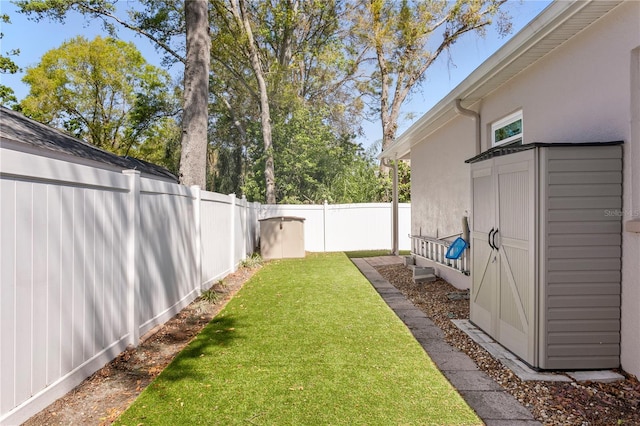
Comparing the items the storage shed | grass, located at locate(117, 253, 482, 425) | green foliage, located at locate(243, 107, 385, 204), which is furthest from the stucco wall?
green foliage, located at locate(243, 107, 385, 204)

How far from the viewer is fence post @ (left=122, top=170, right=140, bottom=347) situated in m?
3.67

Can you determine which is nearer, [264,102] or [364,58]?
[264,102]

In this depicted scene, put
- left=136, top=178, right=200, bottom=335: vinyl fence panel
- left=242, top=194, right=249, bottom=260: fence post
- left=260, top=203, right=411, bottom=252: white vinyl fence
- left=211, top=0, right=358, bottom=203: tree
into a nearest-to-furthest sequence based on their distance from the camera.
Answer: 1. left=136, top=178, right=200, bottom=335: vinyl fence panel
2. left=242, top=194, right=249, bottom=260: fence post
3. left=260, top=203, right=411, bottom=252: white vinyl fence
4. left=211, top=0, right=358, bottom=203: tree

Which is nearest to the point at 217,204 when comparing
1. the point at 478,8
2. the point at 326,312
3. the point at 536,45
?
the point at 326,312

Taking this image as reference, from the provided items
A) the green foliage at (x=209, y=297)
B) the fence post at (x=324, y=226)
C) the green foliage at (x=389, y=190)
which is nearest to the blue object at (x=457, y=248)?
the green foliage at (x=209, y=297)

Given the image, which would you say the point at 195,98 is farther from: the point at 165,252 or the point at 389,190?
the point at 389,190

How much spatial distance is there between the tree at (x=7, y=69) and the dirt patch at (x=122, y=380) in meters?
19.5

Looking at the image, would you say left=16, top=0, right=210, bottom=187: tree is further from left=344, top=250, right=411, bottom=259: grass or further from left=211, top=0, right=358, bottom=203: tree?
left=344, top=250, right=411, bottom=259: grass

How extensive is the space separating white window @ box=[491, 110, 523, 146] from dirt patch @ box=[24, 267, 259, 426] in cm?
456

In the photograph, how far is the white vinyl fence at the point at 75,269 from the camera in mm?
2209

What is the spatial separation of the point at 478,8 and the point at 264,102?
378 inches

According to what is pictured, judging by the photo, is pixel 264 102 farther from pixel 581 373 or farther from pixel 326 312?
pixel 581 373

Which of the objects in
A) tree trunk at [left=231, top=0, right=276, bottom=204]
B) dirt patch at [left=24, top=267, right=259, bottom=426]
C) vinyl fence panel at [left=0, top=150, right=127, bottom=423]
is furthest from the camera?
tree trunk at [left=231, top=0, right=276, bottom=204]

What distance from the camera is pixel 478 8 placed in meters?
16.1
